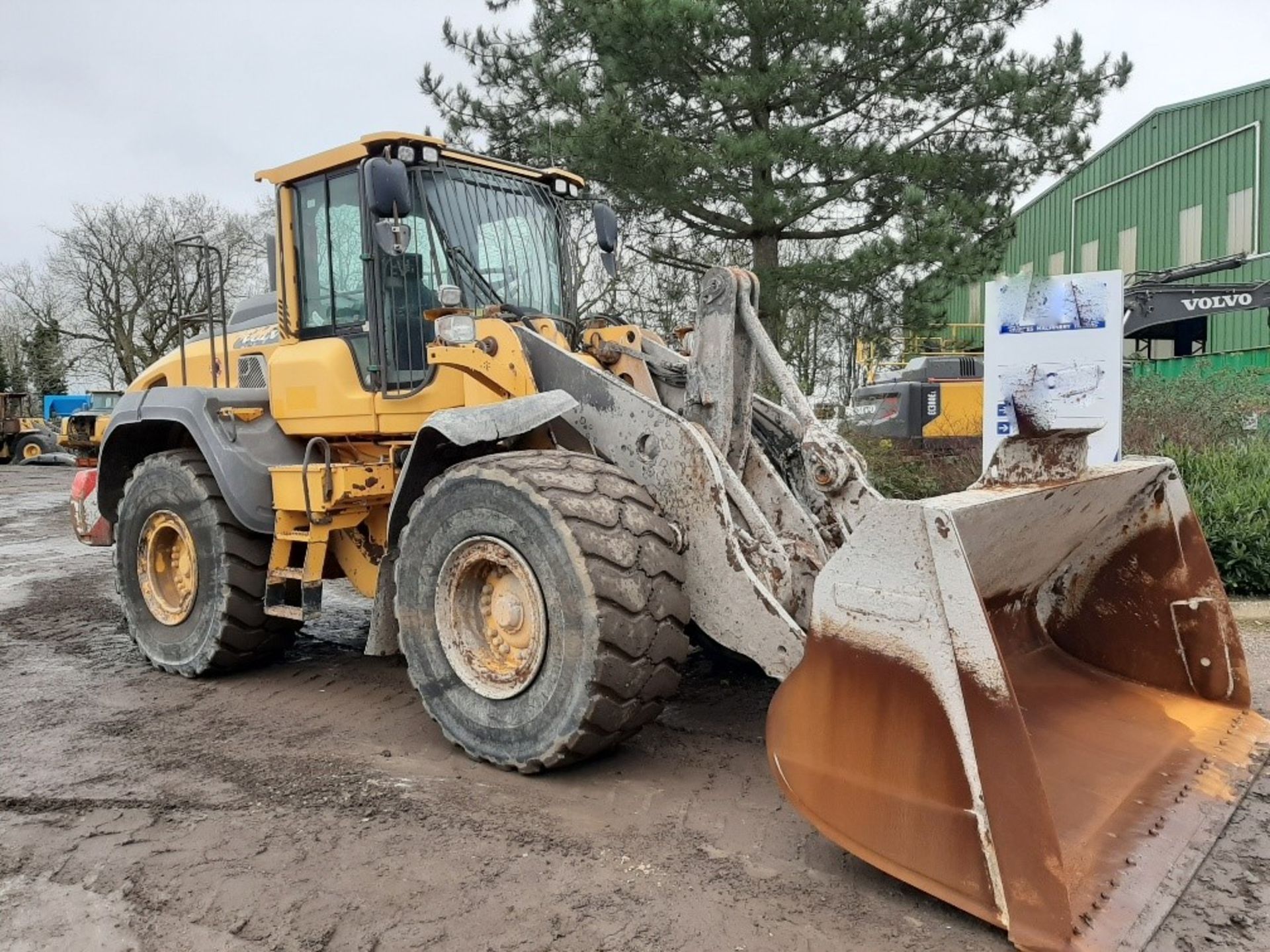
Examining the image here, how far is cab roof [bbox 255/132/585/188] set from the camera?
4.83 metres

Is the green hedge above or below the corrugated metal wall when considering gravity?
below

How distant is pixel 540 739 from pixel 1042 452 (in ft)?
6.40

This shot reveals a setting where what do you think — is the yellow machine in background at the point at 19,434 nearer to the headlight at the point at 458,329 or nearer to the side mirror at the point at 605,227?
the side mirror at the point at 605,227

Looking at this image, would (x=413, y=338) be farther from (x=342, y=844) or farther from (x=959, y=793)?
(x=959, y=793)

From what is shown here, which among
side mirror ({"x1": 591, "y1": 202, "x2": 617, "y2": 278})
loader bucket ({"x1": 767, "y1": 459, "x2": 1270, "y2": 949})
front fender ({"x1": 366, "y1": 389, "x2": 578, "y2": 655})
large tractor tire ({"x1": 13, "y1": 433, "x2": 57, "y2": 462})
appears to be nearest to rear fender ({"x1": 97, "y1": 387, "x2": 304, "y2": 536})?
front fender ({"x1": 366, "y1": 389, "x2": 578, "y2": 655})

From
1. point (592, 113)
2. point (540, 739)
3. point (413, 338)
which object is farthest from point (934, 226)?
point (540, 739)

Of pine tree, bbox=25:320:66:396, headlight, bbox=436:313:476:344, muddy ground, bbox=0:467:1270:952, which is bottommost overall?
muddy ground, bbox=0:467:1270:952

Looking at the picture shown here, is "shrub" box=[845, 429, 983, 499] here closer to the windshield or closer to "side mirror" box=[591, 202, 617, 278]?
"side mirror" box=[591, 202, 617, 278]

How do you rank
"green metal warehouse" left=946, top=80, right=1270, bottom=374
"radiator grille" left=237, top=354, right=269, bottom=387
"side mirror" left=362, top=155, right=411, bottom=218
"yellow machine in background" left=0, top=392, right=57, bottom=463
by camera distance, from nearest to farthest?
"side mirror" left=362, top=155, right=411, bottom=218 < "radiator grille" left=237, top=354, right=269, bottom=387 < "green metal warehouse" left=946, top=80, right=1270, bottom=374 < "yellow machine in background" left=0, top=392, right=57, bottom=463

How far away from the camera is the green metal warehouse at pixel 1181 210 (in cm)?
2072

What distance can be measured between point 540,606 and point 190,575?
8.88ft

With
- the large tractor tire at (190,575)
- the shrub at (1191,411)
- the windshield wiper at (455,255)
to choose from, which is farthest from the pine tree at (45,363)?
the windshield wiper at (455,255)

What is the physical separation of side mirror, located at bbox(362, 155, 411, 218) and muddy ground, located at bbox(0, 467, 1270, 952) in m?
2.18

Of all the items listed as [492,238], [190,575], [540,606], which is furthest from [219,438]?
[540,606]
